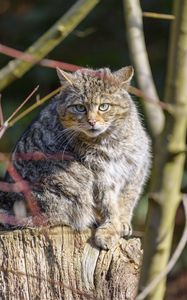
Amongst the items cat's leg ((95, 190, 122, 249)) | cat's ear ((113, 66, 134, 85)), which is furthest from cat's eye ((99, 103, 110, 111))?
cat's leg ((95, 190, 122, 249))

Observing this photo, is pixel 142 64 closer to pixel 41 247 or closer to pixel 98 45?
pixel 41 247

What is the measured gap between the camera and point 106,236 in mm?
4379

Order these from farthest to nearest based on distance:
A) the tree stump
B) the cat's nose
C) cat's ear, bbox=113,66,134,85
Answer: cat's ear, bbox=113,66,134,85 → the cat's nose → the tree stump

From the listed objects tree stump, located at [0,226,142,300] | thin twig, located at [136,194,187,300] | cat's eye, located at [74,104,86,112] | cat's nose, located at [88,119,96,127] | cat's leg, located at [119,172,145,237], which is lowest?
thin twig, located at [136,194,187,300]

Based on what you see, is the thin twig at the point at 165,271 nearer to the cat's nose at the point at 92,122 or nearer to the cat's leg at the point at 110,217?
the cat's leg at the point at 110,217

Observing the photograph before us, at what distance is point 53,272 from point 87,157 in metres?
1.09

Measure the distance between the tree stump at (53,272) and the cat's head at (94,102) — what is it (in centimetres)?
98

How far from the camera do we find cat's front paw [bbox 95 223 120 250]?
13.8 feet

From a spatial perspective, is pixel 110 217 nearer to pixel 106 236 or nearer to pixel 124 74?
pixel 106 236

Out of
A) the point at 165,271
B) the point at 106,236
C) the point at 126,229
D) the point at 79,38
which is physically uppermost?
the point at 79,38

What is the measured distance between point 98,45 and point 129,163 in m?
4.53

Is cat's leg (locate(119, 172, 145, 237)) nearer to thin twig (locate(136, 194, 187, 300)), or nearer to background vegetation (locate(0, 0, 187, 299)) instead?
thin twig (locate(136, 194, 187, 300))

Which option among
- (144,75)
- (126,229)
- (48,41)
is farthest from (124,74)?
(48,41)

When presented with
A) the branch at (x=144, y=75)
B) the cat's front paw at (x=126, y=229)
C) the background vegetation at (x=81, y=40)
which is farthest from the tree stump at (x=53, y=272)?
the background vegetation at (x=81, y=40)
